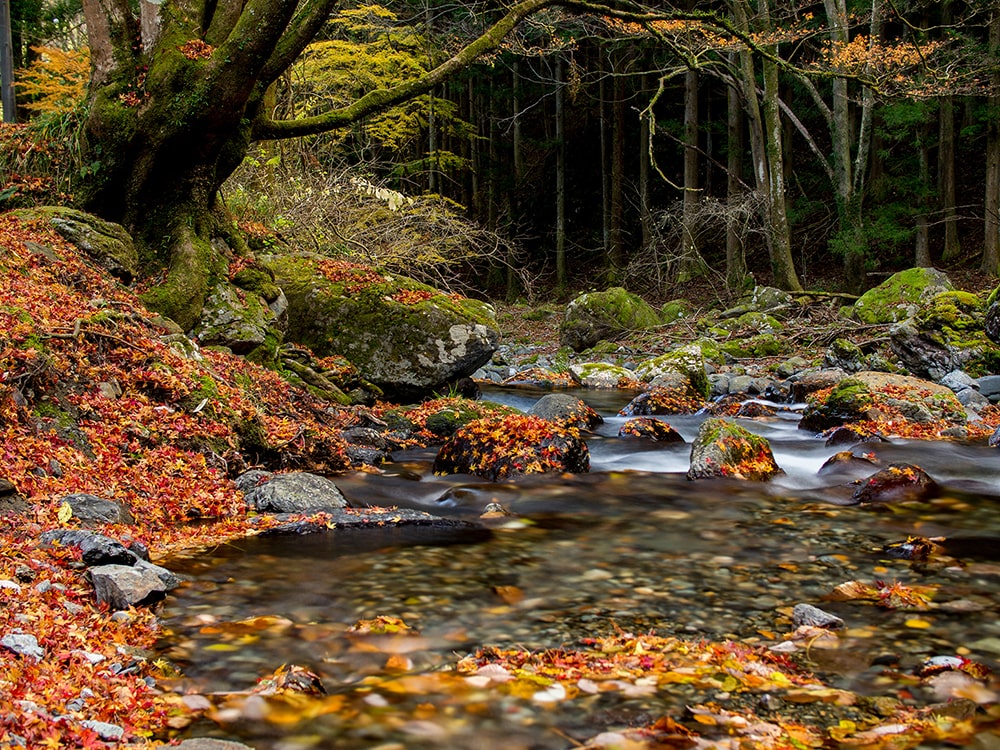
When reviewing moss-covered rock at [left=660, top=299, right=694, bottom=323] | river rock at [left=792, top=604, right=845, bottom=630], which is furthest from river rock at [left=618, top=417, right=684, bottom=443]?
moss-covered rock at [left=660, top=299, right=694, bottom=323]

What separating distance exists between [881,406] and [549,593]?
6.53 meters

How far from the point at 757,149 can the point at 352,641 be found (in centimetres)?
1784

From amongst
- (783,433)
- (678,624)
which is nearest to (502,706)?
(678,624)

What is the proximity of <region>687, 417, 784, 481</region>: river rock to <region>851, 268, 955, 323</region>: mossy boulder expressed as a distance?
773cm

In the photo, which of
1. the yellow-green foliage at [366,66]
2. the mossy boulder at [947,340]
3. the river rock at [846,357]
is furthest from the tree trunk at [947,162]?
the yellow-green foliage at [366,66]

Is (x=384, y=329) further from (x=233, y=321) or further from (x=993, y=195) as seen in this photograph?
(x=993, y=195)

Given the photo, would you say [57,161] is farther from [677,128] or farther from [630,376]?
[677,128]

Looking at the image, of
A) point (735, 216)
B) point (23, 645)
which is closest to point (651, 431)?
point (23, 645)

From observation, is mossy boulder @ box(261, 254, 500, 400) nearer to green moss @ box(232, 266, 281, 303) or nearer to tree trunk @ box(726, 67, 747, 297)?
green moss @ box(232, 266, 281, 303)

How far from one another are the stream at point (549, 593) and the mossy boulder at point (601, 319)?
11372 millimetres

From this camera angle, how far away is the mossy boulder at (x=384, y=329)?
10.1 m

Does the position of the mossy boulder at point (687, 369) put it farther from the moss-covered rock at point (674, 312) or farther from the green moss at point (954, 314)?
the moss-covered rock at point (674, 312)

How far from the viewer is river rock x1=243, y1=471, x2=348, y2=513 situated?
17.4ft

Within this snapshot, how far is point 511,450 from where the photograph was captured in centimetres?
710
